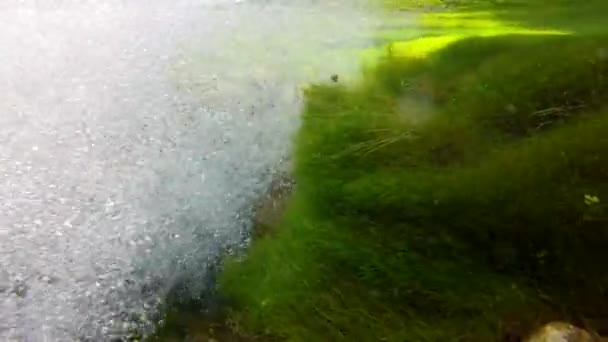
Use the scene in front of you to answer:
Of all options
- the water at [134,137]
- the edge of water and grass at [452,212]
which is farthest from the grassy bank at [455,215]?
the water at [134,137]

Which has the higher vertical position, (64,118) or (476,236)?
(64,118)

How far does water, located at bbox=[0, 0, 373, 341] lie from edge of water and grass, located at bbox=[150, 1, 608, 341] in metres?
0.46

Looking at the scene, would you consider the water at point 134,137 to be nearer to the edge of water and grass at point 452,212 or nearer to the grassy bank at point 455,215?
the edge of water and grass at point 452,212

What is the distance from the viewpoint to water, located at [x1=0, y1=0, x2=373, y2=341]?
11.2ft

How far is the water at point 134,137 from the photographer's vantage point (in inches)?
135

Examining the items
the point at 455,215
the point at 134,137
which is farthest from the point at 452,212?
the point at 134,137

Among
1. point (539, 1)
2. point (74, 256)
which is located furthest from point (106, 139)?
point (539, 1)

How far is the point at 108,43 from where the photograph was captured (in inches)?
211

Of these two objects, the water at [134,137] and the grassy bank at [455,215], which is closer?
the grassy bank at [455,215]

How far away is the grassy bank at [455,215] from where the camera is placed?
8.74 feet

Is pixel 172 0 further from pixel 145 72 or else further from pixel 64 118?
pixel 64 118

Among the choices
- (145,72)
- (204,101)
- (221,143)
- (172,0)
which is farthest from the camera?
(172,0)

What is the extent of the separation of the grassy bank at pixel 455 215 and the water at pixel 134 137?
567 millimetres

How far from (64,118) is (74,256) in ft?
4.66
